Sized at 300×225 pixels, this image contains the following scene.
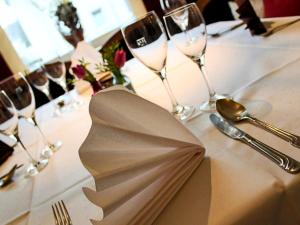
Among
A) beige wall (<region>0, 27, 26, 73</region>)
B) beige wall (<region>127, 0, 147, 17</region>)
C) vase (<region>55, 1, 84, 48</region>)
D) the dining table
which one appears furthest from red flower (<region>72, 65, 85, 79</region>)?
beige wall (<region>127, 0, 147, 17</region>)

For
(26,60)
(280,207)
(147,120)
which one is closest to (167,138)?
(147,120)

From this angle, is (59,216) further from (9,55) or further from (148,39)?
(9,55)

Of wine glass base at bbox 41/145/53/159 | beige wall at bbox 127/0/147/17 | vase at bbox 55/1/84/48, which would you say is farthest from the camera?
beige wall at bbox 127/0/147/17

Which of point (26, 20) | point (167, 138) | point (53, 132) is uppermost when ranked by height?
point (26, 20)

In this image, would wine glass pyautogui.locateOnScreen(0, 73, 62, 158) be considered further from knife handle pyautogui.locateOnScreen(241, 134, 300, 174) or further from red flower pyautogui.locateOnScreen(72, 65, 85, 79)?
knife handle pyautogui.locateOnScreen(241, 134, 300, 174)

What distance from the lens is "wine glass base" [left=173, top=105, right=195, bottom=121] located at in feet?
2.34

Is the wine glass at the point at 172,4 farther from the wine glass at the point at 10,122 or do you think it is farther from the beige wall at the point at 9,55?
the beige wall at the point at 9,55

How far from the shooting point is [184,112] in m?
0.74

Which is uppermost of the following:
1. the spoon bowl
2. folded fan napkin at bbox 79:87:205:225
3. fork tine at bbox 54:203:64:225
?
folded fan napkin at bbox 79:87:205:225

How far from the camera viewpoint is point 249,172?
0.44m

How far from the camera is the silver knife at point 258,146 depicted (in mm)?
412

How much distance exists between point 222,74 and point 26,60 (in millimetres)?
3254

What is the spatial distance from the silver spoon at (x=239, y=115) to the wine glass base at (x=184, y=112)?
103mm

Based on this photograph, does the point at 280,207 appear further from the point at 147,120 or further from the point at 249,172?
the point at 147,120
